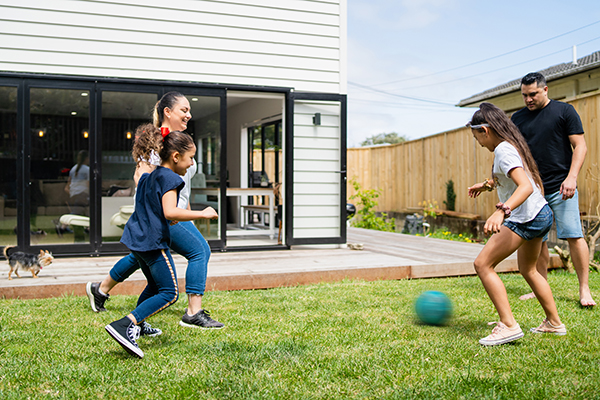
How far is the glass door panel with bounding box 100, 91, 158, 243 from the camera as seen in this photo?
6141 mm

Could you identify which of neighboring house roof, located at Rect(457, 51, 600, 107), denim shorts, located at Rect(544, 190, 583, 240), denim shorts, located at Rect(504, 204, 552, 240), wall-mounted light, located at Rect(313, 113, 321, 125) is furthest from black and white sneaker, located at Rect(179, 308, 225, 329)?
neighboring house roof, located at Rect(457, 51, 600, 107)

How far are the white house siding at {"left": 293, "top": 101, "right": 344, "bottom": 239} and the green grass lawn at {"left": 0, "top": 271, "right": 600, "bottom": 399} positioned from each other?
3097mm

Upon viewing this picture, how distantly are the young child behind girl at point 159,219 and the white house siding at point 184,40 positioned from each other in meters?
3.87

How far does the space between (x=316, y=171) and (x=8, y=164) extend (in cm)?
379

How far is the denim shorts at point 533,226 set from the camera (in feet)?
9.15

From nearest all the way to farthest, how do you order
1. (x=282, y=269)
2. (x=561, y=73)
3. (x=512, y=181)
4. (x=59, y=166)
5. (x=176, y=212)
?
(x=176, y=212)
(x=512, y=181)
(x=282, y=269)
(x=59, y=166)
(x=561, y=73)

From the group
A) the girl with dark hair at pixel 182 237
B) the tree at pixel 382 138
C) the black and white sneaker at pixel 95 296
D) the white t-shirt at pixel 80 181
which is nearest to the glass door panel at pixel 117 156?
the white t-shirt at pixel 80 181

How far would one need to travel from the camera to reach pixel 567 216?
3.83m

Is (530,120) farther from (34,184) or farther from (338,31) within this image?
(34,184)

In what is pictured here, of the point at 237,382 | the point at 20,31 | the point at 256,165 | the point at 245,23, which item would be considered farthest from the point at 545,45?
the point at 237,382

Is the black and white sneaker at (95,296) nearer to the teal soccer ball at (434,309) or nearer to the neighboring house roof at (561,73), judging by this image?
the teal soccer ball at (434,309)

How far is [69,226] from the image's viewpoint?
19.8 feet

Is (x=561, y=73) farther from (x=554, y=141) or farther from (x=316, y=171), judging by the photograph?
(x=554, y=141)

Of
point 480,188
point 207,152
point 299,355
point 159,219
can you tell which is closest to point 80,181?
point 207,152
